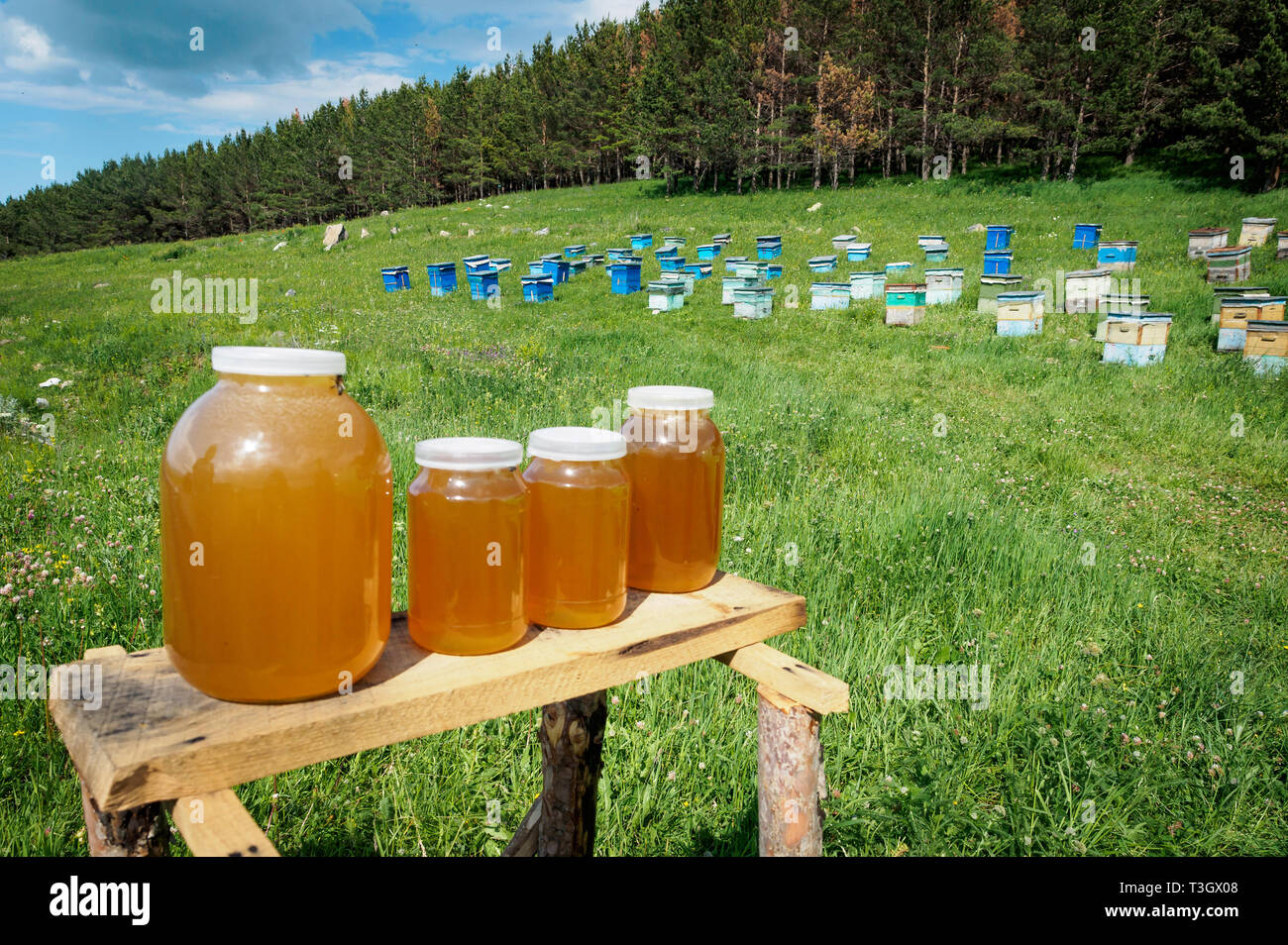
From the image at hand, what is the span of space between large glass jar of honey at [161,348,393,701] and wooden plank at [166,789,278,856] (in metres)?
0.21

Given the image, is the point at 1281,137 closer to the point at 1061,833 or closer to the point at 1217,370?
Result: the point at 1217,370

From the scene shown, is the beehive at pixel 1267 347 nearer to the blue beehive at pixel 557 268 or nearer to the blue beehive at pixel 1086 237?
the blue beehive at pixel 1086 237

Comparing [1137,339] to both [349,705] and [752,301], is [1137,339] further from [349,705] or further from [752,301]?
[349,705]

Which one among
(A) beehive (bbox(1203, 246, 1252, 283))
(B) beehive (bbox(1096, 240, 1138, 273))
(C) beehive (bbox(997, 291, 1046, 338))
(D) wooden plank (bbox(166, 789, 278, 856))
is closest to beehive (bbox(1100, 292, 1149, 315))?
(C) beehive (bbox(997, 291, 1046, 338))

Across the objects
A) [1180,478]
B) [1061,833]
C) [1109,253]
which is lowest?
[1061,833]

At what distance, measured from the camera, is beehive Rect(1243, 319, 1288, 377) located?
1071cm

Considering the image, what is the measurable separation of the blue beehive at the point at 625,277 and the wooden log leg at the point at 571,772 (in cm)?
1622

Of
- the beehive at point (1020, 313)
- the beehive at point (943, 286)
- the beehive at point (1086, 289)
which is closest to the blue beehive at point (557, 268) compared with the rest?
the beehive at point (943, 286)

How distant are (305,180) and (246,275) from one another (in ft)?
175

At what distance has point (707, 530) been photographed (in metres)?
2.13

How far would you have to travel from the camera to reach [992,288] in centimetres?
1495

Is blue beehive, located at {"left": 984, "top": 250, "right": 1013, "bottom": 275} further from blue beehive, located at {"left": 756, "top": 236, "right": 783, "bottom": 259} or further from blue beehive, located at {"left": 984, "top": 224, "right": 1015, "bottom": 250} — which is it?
blue beehive, located at {"left": 756, "top": 236, "right": 783, "bottom": 259}
